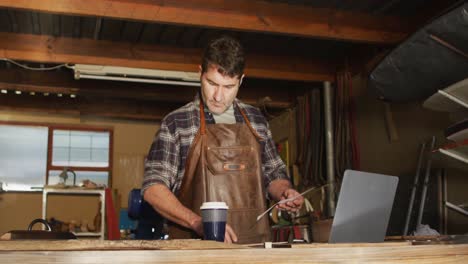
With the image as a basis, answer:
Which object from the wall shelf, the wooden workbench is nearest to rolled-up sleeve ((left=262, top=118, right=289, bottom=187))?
the wooden workbench

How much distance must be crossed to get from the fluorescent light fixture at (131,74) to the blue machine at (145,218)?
3581 mm

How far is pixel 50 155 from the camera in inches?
359

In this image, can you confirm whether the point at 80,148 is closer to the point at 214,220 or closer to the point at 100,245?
the point at 214,220

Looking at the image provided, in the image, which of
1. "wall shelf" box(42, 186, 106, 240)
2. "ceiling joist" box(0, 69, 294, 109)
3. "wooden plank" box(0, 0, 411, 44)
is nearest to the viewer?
"wooden plank" box(0, 0, 411, 44)

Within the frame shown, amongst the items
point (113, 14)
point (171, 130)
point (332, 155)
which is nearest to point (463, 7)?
point (171, 130)

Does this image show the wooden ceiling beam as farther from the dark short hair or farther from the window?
the dark short hair

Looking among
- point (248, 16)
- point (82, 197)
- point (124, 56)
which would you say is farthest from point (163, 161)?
point (82, 197)

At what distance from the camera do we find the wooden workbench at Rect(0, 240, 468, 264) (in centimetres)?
85

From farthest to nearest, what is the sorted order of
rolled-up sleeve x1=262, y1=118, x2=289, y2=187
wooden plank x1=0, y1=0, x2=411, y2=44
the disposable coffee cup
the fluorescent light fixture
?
the fluorescent light fixture < wooden plank x1=0, y1=0, x2=411, y2=44 < rolled-up sleeve x1=262, y1=118, x2=289, y2=187 < the disposable coffee cup

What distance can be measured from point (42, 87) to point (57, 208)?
2.67m

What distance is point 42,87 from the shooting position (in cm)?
707

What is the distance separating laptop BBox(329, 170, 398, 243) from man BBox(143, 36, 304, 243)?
1.60 feet

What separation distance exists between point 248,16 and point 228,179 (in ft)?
8.49

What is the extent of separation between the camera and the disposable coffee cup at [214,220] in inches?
56.8
